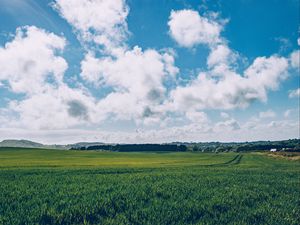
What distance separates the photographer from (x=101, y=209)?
14125mm

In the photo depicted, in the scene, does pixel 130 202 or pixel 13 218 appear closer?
pixel 13 218

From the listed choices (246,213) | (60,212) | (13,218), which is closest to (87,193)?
(60,212)

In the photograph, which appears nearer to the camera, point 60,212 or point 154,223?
point 154,223

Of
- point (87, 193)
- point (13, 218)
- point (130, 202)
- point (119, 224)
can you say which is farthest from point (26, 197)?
point (119, 224)

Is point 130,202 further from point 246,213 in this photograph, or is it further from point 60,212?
point 246,213

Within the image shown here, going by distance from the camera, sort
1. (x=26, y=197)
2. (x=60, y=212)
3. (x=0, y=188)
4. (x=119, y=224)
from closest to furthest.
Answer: (x=119, y=224), (x=60, y=212), (x=26, y=197), (x=0, y=188)

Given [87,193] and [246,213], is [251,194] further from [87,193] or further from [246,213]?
[87,193]

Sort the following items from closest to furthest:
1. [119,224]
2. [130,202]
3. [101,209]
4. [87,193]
A: [119,224] < [101,209] < [130,202] < [87,193]

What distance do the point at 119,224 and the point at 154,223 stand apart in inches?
60.1

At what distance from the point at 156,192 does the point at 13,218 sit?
30.4 feet

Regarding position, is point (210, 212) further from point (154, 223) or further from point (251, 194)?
point (251, 194)

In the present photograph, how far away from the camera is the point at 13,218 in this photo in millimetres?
11945

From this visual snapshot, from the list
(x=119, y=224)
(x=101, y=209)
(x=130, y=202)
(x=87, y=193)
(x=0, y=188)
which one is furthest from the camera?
(x=0, y=188)

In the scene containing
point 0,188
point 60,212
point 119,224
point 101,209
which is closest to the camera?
point 119,224
